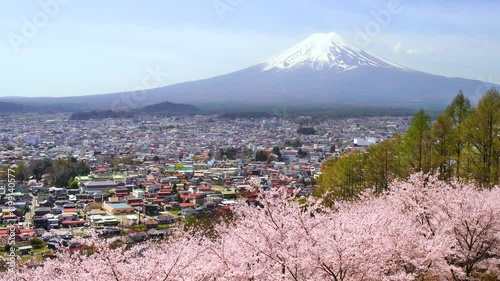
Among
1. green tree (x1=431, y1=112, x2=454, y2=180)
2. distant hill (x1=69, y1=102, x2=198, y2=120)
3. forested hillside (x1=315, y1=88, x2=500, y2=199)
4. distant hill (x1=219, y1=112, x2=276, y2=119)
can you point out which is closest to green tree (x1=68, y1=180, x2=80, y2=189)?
forested hillside (x1=315, y1=88, x2=500, y2=199)

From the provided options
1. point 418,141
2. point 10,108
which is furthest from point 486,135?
point 10,108

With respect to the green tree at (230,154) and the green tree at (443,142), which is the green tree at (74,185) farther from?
the green tree at (443,142)

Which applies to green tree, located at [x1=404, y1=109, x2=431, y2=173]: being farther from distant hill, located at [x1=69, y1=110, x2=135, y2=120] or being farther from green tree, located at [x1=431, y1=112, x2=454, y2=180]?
distant hill, located at [x1=69, y1=110, x2=135, y2=120]

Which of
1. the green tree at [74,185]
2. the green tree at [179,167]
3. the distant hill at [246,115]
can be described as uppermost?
the distant hill at [246,115]

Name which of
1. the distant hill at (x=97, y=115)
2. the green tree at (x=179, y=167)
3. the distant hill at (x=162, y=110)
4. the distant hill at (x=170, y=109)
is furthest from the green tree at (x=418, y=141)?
the distant hill at (x=170, y=109)

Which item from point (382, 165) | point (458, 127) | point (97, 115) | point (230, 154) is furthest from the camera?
point (97, 115)

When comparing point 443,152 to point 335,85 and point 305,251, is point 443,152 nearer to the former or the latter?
point 305,251
